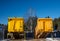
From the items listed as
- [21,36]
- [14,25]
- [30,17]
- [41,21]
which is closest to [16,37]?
[21,36]

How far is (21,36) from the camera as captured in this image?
66.3 feet

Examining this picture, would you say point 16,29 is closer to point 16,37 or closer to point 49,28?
point 16,37

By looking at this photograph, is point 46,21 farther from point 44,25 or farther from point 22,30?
point 22,30

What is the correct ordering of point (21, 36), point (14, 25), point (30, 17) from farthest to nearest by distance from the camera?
point (30, 17) < point (21, 36) < point (14, 25)

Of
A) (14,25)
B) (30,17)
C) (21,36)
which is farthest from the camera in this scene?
(30,17)

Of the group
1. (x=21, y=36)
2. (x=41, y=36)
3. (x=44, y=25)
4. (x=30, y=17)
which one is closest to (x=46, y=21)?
(x=44, y=25)

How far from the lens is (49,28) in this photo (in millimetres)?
19141

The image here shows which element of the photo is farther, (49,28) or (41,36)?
(41,36)

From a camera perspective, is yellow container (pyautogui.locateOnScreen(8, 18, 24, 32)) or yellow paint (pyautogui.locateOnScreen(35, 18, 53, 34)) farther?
yellow paint (pyautogui.locateOnScreen(35, 18, 53, 34))

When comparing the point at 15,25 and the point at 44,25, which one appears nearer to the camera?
the point at 15,25

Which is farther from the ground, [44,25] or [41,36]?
[44,25]

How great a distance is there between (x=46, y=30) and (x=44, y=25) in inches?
27.2

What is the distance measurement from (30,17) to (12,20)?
31.5m

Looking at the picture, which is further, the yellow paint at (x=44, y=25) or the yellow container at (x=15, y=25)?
the yellow paint at (x=44, y=25)
